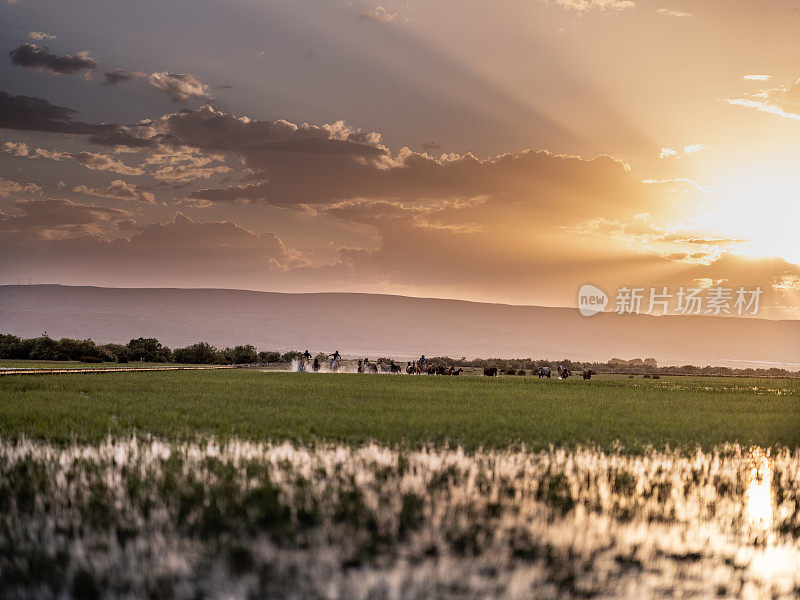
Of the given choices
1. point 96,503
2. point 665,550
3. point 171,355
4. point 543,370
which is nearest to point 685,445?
point 665,550

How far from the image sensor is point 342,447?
1647 centimetres

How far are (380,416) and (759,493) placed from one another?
1269cm

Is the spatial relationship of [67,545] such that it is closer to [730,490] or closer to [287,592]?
[287,592]

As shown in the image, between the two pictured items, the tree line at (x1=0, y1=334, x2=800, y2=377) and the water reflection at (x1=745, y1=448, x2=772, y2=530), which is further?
the tree line at (x1=0, y1=334, x2=800, y2=377)

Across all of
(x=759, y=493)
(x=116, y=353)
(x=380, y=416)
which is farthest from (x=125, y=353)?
(x=759, y=493)

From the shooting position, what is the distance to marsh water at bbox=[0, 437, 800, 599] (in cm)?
724

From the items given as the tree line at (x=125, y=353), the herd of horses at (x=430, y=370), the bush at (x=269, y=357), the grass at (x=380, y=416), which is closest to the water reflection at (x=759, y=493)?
the grass at (x=380, y=416)

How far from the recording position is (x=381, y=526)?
933cm

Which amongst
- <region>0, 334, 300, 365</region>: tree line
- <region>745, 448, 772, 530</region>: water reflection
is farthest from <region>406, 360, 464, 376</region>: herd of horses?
<region>745, 448, 772, 530</region>: water reflection

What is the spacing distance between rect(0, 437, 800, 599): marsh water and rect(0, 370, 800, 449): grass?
11.2ft

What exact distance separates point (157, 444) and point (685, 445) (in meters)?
13.2

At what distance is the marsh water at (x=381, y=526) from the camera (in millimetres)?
7238

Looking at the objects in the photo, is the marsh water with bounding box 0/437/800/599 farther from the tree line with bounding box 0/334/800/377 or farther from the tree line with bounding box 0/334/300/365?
the tree line with bounding box 0/334/300/365

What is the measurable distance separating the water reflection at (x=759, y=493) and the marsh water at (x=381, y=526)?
0.21 ft
